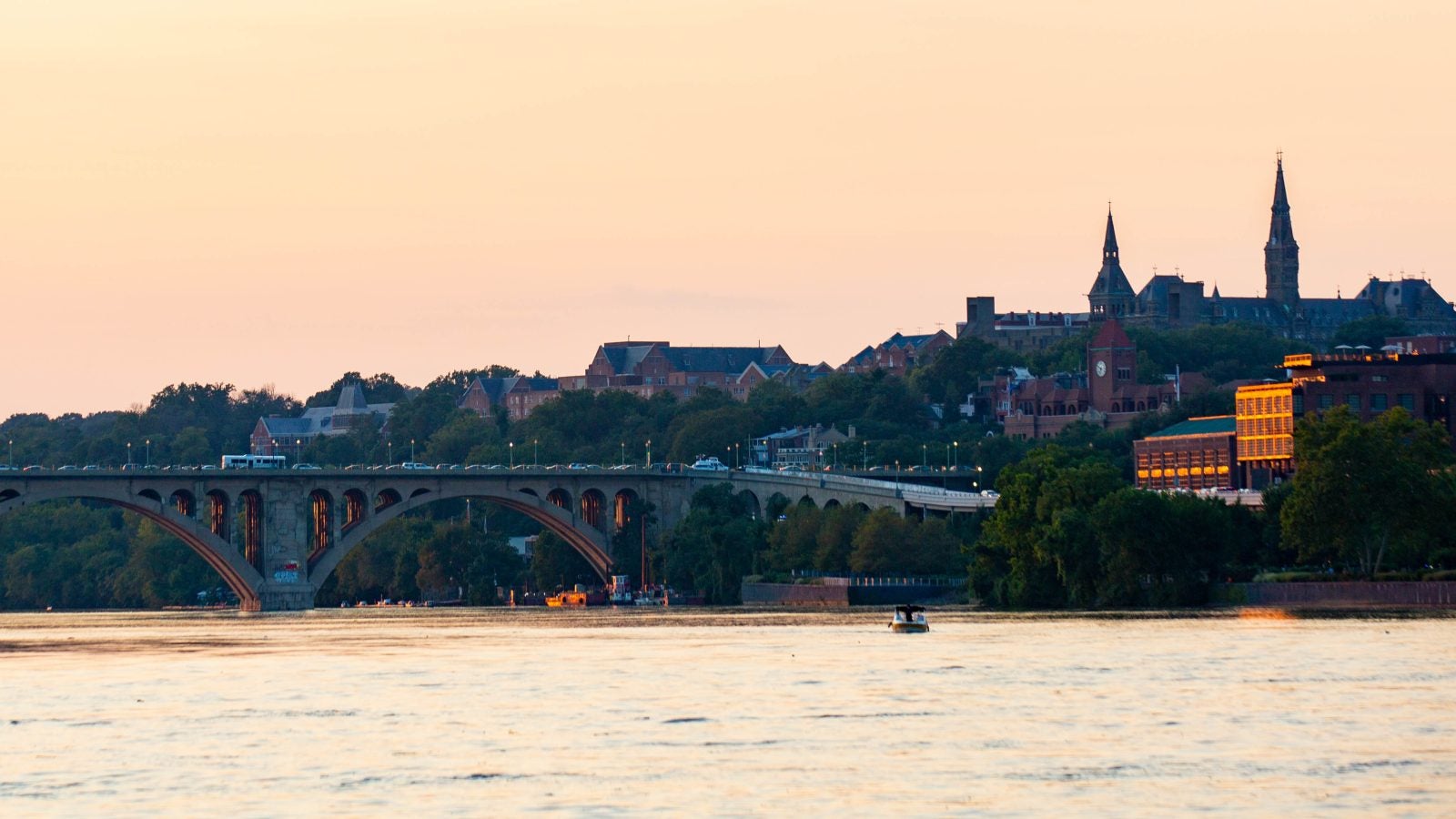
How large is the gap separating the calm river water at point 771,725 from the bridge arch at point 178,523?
7243 cm

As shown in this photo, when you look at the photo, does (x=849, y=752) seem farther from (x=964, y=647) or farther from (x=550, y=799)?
(x=964, y=647)

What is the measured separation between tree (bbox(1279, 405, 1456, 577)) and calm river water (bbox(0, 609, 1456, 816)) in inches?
680

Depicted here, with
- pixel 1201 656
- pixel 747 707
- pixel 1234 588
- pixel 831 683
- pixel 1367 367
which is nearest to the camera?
pixel 747 707

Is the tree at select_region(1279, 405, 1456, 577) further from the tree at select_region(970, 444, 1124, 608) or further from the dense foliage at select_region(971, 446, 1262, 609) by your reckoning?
the tree at select_region(970, 444, 1124, 608)

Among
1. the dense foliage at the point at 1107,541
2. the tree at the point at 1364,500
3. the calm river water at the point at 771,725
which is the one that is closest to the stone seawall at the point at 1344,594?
the tree at the point at 1364,500

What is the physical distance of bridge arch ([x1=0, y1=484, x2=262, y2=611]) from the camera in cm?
18788

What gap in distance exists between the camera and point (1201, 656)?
9288 centimetres

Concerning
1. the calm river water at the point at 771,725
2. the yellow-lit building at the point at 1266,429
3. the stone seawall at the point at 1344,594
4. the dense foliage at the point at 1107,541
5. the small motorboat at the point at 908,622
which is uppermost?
the yellow-lit building at the point at 1266,429

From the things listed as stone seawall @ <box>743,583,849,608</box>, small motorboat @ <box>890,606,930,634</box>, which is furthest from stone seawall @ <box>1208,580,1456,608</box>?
stone seawall @ <box>743,583,849,608</box>

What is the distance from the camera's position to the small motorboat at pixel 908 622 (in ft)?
402

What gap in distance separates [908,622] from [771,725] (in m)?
54.3

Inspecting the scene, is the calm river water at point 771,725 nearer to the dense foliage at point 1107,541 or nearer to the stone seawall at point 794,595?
the dense foliage at point 1107,541

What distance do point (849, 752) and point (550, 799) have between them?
10.0 metres

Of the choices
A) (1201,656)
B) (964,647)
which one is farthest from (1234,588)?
(1201,656)
